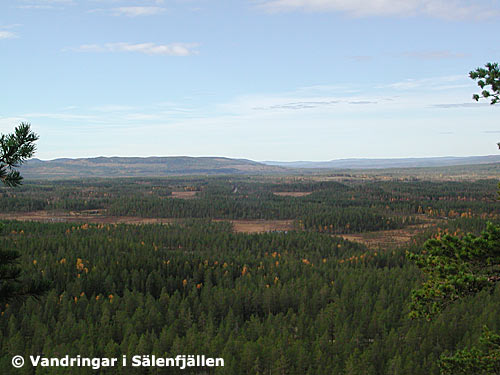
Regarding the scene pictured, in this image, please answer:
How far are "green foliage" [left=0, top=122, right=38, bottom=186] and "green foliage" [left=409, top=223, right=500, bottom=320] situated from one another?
47.5 feet

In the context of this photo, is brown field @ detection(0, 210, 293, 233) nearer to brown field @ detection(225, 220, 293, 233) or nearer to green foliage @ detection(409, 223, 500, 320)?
brown field @ detection(225, 220, 293, 233)

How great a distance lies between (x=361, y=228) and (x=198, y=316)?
65.6 metres

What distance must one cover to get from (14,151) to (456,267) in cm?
1624

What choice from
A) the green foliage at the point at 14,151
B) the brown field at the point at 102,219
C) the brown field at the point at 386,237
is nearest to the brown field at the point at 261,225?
the brown field at the point at 102,219

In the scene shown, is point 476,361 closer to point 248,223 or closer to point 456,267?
point 456,267

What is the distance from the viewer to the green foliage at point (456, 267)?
12.9 metres

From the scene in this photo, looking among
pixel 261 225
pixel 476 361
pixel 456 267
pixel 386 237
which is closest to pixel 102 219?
pixel 261 225

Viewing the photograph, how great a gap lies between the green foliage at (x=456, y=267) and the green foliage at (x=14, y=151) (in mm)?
14492

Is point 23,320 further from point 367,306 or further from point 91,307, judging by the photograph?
point 367,306

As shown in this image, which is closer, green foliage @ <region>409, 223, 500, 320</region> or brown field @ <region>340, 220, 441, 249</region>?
green foliage @ <region>409, 223, 500, 320</region>

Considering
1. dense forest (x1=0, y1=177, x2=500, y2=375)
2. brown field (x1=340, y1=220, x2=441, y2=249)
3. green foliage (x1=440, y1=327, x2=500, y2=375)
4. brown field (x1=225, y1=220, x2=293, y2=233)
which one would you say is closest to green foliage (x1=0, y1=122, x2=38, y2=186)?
dense forest (x1=0, y1=177, x2=500, y2=375)

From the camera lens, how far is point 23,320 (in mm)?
30172

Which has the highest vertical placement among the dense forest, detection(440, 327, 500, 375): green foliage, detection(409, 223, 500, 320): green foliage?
detection(409, 223, 500, 320): green foliage

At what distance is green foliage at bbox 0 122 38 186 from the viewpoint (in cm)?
1599
